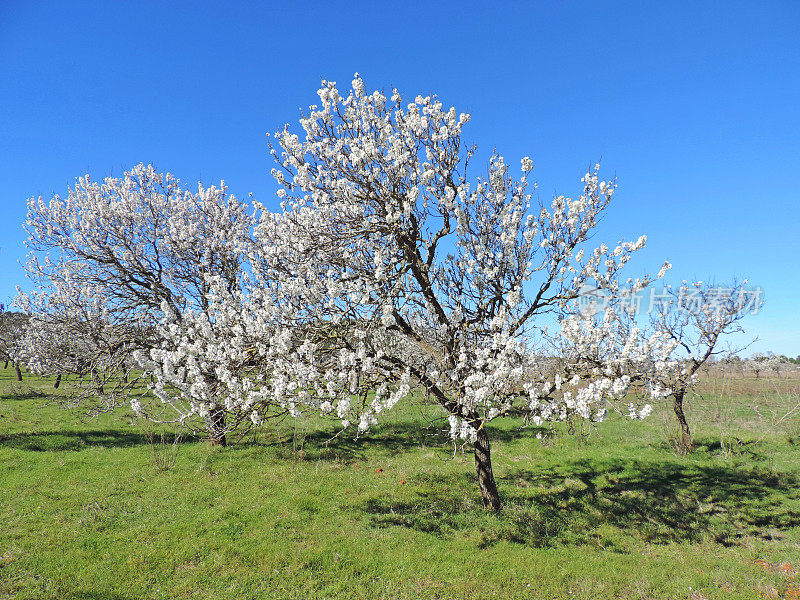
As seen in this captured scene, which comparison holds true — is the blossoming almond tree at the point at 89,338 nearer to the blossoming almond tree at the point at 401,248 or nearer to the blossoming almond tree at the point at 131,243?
the blossoming almond tree at the point at 131,243

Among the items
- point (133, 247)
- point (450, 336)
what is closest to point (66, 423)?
point (133, 247)

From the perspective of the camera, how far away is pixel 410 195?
29.8 ft

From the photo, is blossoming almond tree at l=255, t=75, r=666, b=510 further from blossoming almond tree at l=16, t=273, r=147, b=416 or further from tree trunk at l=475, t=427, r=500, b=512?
blossoming almond tree at l=16, t=273, r=147, b=416

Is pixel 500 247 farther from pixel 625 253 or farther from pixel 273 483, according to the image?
pixel 273 483

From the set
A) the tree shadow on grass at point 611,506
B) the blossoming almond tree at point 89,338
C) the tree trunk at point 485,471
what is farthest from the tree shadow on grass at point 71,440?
the tree trunk at point 485,471

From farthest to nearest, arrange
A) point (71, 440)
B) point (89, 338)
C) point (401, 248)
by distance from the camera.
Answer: point (71, 440), point (89, 338), point (401, 248)

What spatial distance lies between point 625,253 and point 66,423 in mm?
26870

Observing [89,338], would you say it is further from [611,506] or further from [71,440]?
[611,506]

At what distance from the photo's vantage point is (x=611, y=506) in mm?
12125

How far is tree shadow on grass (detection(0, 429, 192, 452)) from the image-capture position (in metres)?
16.2

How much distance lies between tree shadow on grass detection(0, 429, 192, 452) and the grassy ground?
0.11 m

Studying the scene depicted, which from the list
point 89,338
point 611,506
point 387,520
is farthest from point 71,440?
point 611,506

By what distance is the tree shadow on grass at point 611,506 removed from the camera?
10.4 metres

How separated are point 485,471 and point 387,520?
3.02 metres
